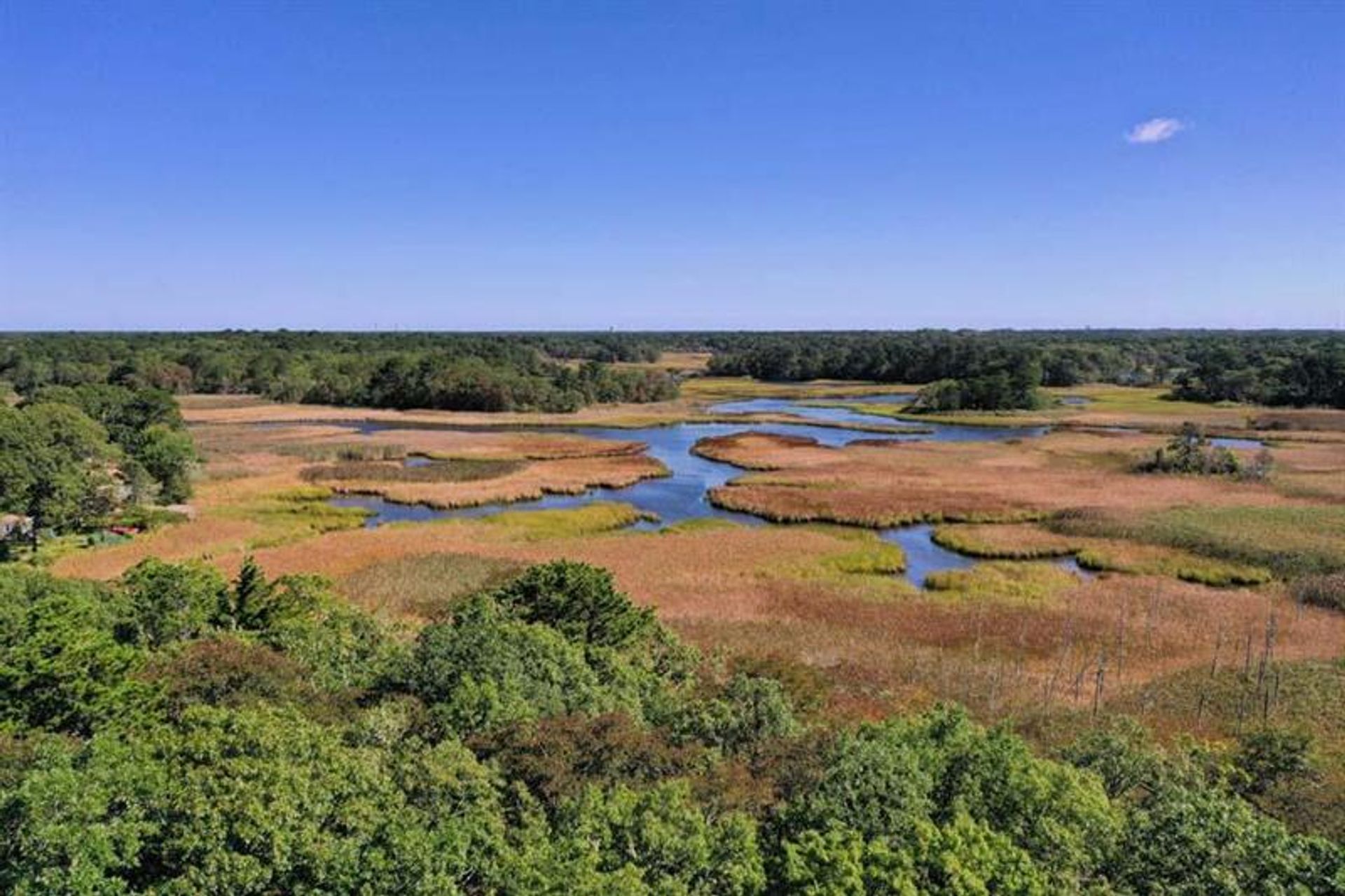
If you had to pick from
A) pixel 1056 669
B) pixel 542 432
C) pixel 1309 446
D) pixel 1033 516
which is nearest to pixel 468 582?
pixel 1056 669

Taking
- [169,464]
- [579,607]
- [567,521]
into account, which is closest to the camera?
[579,607]

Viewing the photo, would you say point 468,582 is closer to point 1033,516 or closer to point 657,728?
point 657,728

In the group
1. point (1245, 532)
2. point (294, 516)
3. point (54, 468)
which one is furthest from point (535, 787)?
point (1245, 532)

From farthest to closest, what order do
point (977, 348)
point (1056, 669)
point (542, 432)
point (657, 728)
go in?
point (977, 348)
point (542, 432)
point (1056, 669)
point (657, 728)

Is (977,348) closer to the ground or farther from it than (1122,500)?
farther from it

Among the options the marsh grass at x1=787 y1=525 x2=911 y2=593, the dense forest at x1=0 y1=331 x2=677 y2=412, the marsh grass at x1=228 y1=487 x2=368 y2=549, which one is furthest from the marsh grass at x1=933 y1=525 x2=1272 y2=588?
the dense forest at x1=0 y1=331 x2=677 y2=412

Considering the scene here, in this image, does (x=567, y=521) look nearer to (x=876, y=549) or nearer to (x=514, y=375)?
(x=876, y=549)
